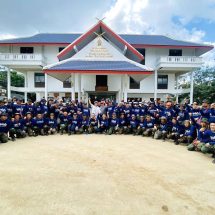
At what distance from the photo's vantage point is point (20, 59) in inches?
856

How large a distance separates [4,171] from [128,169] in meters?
2.72

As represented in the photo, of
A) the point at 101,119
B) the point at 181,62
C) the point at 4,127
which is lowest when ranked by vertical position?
the point at 4,127

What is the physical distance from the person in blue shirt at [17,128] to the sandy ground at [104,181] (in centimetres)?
212

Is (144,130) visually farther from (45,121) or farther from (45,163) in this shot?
(45,163)

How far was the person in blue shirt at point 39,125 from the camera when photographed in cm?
1063

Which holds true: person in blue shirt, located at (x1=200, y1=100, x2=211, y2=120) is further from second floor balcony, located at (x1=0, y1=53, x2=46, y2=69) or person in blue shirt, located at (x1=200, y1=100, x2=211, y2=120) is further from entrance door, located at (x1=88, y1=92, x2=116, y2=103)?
second floor balcony, located at (x1=0, y1=53, x2=46, y2=69)

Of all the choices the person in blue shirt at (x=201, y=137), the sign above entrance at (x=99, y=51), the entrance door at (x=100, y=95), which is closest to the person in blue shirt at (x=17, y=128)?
the person in blue shirt at (x=201, y=137)

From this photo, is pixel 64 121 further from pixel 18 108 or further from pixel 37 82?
pixel 37 82

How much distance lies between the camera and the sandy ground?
11.7 ft

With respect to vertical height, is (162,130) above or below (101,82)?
below

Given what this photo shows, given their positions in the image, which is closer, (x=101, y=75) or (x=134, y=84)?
(x=101, y=75)

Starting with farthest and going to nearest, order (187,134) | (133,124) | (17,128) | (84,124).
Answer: (84,124)
(133,124)
(17,128)
(187,134)

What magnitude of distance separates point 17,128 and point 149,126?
18.6 ft

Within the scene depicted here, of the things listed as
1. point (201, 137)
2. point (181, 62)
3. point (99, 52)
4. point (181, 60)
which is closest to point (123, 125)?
point (201, 137)
